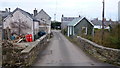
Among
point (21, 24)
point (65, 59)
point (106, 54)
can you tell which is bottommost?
point (65, 59)

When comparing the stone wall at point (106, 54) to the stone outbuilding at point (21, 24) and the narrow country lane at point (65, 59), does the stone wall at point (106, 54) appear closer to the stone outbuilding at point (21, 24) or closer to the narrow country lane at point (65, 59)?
the narrow country lane at point (65, 59)

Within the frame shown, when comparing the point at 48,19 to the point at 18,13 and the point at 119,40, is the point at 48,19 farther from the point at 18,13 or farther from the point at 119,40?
the point at 119,40

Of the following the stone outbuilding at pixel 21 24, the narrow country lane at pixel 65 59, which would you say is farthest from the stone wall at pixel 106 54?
the stone outbuilding at pixel 21 24

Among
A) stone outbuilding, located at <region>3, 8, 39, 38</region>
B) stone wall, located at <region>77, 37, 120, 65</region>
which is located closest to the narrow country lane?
stone wall, located at <region>77, 37, 120, 65</region>

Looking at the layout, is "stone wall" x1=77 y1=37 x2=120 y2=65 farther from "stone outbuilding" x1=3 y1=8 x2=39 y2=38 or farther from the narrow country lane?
"stone outbuilding" x1=3 y1=8 x2=39 y2=38

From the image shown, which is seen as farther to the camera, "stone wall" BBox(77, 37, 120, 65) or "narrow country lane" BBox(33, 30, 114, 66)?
"narrow country lane" BBox(33, 30, 114, 66)

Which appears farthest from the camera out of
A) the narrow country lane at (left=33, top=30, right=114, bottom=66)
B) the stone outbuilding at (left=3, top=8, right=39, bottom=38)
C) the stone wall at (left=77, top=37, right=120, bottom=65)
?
the stone outbuilding at (left=3, top=8, right=39, bottom=38)

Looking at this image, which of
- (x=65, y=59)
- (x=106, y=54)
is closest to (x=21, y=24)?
(x=65, y=59)

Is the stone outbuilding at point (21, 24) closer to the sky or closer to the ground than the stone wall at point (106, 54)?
closer to the sky

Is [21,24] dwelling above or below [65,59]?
above

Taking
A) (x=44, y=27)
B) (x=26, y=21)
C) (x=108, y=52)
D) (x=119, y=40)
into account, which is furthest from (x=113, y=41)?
(x=44, y=27)

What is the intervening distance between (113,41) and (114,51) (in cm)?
151

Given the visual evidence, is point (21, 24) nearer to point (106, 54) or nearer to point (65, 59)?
point (65, 59)

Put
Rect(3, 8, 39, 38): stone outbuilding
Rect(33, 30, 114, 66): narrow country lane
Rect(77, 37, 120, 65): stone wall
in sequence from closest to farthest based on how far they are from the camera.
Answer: Rect(77, 37, 120, 65): stone wall → Rect(33, 30, 114, 66): narrow country lane → Rect(3, 8, 39, 38): stone outbuilding
